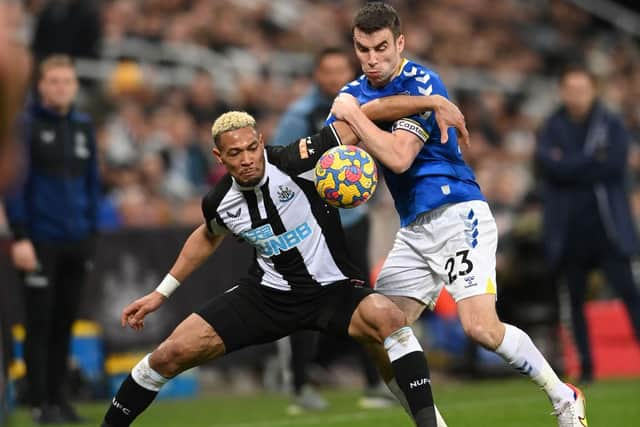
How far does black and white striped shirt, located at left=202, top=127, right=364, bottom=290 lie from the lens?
6.88 m

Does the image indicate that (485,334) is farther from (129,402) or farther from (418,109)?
(129,402)

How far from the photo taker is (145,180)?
14023mm

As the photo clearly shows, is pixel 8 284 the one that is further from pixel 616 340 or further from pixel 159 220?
pixel 616 340

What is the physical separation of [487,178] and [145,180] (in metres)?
4.62

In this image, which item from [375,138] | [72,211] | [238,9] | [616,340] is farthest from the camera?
[238,9]

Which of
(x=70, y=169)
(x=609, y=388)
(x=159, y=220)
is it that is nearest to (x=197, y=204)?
(x=159, y=220)

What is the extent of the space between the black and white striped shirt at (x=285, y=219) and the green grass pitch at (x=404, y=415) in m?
1.94

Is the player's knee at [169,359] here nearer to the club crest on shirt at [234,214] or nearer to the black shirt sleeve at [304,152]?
the club crest on shirt at [234,214]

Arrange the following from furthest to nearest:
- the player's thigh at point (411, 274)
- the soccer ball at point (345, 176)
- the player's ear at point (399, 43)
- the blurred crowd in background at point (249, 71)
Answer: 1. the blurred crowd in background at point (249, 71)
2. the player's thigh at point (411, 274)
3. the player's ear at point (399, 43)
4. the soccer ball at point (345, 176)

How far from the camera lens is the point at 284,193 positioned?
688cm

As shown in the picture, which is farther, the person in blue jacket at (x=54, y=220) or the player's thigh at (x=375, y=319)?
the person in blue jacket at (x=54, y=220)

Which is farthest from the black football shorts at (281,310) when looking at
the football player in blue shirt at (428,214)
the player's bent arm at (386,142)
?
the player's bent arm at (386,142)

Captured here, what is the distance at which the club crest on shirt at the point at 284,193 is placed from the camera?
22.5 feet

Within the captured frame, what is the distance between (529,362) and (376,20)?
199 cm
